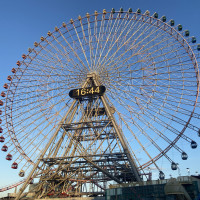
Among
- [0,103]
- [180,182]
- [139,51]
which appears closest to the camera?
[180,182]

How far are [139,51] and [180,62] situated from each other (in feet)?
18.6

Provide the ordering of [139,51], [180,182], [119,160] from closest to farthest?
[180,182] < [119,160] < [139,51]

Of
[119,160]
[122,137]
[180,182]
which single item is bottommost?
[180,182]

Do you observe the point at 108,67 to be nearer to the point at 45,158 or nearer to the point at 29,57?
the point at 29,57

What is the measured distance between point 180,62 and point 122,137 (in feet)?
39.6

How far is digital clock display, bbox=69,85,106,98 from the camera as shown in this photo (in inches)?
1319

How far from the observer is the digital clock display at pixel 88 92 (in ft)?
110

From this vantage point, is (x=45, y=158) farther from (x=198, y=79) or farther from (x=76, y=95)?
(x=198, y=79)

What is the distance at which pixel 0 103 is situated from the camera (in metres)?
36.3

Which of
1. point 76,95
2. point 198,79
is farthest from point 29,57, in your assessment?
point 198,79

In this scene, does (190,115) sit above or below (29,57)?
below

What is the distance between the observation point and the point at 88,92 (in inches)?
1332

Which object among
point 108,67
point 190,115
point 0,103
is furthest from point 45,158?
point 190,115

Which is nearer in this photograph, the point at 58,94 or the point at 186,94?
the point at 186,94
